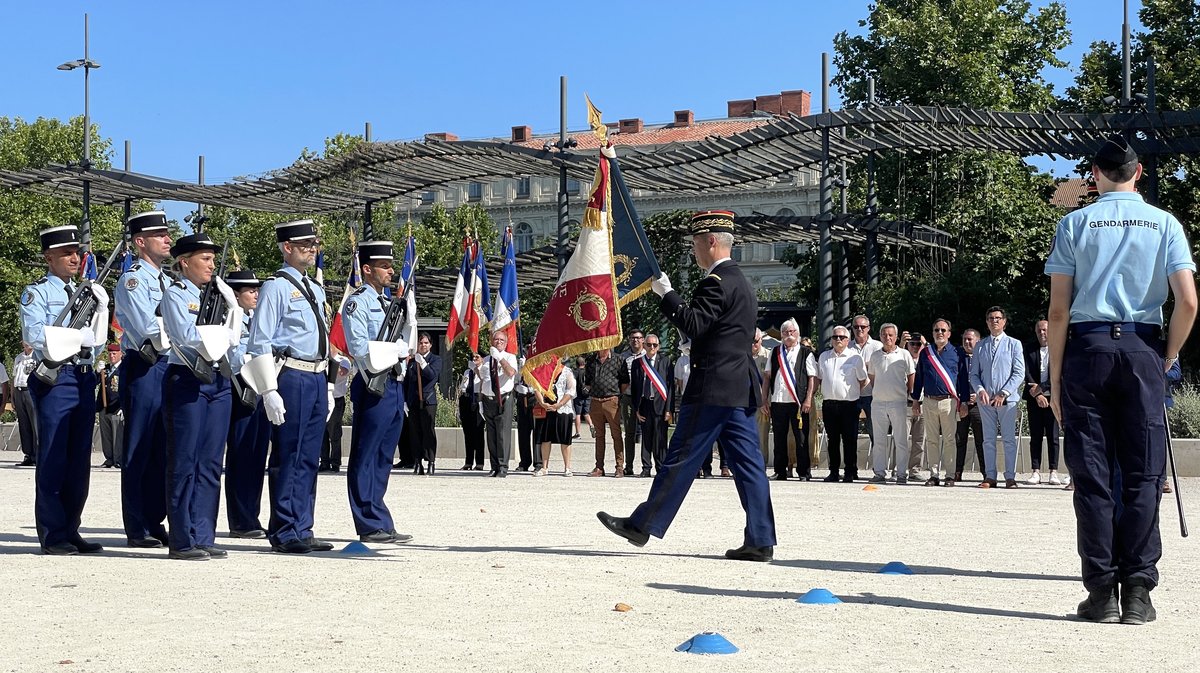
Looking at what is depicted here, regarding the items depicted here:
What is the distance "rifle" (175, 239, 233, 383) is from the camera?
9.39 m

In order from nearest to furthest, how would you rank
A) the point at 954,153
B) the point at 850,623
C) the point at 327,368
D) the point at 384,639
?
the point at 384,639 < the point at 850,623 < the point at 327,368 < the point at 954,153

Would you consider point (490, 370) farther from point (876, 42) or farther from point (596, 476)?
point (876, 42)

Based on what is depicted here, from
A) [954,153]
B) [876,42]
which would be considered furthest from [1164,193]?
[876,42]

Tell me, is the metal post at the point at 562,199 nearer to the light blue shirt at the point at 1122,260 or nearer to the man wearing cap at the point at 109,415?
the man wearing cap at the point at 109,415

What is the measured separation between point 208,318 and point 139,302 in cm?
50

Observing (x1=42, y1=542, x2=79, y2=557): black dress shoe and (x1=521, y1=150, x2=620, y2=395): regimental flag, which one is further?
(x1=521, y1=150, x2=620, y2=395): regimental flag

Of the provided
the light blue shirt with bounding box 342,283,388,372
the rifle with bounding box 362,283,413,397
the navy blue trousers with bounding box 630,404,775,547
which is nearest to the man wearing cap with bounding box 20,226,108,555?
the light blue shirt with bounding box 342,283,388,372

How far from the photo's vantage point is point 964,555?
31.8ft

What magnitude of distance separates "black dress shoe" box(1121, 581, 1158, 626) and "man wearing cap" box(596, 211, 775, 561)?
8.54 ft

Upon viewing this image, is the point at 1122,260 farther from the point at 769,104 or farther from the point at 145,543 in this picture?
the point at 769,104

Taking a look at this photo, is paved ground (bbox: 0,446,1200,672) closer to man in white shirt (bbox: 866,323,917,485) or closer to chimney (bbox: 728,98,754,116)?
man in white shirt (bbox: 866,323,917,485)

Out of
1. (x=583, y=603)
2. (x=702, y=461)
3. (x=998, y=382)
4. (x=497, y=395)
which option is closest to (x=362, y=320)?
(x=702, y=461)

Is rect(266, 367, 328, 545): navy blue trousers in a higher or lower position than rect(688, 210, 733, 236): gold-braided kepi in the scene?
lower

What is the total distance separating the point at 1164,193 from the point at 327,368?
27.8 m
